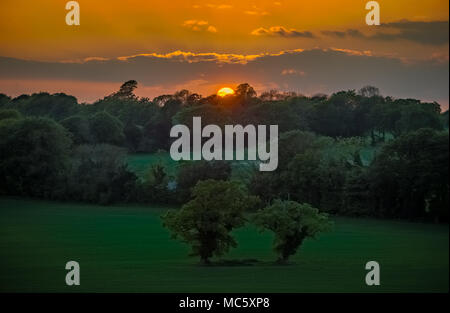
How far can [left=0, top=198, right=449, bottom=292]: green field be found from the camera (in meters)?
22.4

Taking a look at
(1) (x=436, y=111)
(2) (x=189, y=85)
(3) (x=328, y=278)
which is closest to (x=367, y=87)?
(1) (x=436, y=111)

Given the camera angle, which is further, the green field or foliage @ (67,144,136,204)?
foliage @ (67,144,136,204)

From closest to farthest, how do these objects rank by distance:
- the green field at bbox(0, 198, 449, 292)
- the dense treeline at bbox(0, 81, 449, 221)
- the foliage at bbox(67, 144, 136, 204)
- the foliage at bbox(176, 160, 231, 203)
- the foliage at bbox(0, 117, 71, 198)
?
the green field at bbox(0, 198, 449, 292) → the dense treeline at bbox(0, 81, 449, 221) → the foliage at bbox(176, 160, 231, 203) → the foliage at bbox(0, 117, 71, 198) → the foliage at bbox(67, 144, 136, 204)

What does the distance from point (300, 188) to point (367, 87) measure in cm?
833

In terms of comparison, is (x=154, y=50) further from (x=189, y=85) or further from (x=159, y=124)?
(x=159, y=124)

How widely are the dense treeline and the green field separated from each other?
1864 millimetres

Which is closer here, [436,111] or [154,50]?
[436,111]

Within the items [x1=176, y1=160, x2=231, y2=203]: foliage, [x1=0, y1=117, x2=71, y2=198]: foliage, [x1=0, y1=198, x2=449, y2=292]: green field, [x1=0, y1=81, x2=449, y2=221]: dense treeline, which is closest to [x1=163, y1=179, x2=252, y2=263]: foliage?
[x1=0, y1=198, x2=449, y2=292]: green field

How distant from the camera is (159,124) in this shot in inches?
2192

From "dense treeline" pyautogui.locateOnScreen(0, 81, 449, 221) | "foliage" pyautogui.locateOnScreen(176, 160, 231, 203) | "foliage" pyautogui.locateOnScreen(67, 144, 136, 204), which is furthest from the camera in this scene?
"foliage" pyautogui.locateOnScreen(67, 144, 136, 204)

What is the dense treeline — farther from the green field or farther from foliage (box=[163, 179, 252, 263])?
foliage (box=[163, 179, 252, 263])

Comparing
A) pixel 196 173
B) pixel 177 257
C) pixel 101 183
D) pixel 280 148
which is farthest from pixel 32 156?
pixel 177 257

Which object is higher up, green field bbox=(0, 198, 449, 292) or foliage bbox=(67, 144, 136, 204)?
foliage bbox=(67, 144, 136, 204)

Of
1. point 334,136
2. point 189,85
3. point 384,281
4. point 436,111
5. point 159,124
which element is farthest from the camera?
point 159,124
